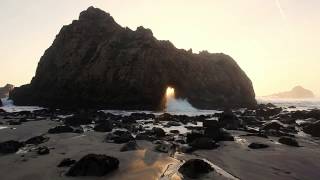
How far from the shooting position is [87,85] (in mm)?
56531

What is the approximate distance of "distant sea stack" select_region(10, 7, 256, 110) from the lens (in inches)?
2162

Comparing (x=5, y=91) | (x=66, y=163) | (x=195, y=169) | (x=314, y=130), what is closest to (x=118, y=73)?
(x=314, y=130)

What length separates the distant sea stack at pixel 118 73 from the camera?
5491cm

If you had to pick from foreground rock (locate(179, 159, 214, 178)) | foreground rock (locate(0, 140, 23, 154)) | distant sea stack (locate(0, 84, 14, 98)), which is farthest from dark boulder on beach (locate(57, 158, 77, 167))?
distant sea stack (locate(0, 84, 14, 98))

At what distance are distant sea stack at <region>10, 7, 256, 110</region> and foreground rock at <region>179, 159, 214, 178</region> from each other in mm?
42303

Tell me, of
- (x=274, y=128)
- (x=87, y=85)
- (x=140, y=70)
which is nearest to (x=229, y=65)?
(x=140, y=70)

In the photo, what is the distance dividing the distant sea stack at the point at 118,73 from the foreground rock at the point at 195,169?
42303 millimetres

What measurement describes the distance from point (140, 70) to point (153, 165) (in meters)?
44.3

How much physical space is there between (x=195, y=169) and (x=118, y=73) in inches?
1833

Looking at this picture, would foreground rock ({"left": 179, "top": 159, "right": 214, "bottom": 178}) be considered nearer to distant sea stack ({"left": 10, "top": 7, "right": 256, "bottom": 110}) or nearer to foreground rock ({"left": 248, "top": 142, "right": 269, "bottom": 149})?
foreground rock ({"left": 248, "top": 142, "right": 269, "bottom": 149})

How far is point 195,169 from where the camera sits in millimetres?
10594

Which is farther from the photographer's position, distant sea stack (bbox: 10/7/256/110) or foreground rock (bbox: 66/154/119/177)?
distant sea stack (bbox: 10/7/256/110)

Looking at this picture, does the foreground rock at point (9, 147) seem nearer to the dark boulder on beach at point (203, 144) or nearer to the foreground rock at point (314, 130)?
the dark boulder on beach at point (203, 144)

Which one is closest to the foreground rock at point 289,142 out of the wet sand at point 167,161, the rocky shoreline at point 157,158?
the rocky shoreline at point 157,158
